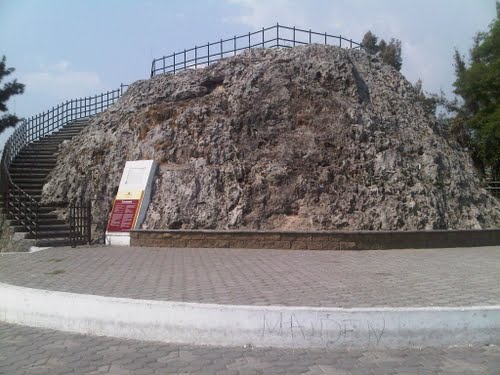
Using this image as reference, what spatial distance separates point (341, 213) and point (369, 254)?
2.53 m

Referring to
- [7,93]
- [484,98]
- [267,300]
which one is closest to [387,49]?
[484,98]

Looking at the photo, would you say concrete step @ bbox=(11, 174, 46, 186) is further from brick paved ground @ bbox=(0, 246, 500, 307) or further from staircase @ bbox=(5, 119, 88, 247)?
brick paved ground @ bbox=(0, 246, 500, 307)

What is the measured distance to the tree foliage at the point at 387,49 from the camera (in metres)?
46.7

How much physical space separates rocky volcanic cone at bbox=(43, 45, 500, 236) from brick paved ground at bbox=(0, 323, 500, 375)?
9057mm

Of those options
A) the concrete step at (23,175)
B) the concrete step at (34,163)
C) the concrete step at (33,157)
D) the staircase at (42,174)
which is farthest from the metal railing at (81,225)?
the concrete step at (33,157)

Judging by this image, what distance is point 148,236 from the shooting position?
14.1 meters

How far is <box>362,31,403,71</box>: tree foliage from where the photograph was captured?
153 feet

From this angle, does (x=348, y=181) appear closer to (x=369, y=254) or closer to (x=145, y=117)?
(x=369, y=254)

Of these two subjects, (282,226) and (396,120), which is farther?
(396,120)

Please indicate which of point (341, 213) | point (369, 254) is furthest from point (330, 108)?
point (369, 254)

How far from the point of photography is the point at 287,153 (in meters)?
15.8

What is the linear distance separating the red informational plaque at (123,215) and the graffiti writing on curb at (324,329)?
1022 centimetres

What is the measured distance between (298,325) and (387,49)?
46034 millimetres

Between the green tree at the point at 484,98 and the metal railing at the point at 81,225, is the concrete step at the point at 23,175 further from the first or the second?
the green tree at the point at 484,98
